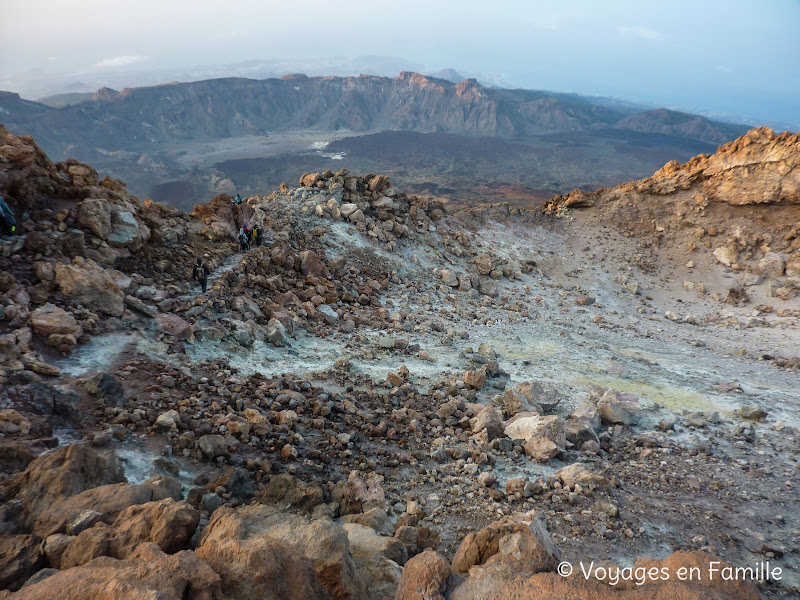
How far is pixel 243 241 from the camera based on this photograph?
13555 millimetres

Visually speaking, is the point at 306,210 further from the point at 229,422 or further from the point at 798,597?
the point at 798,597

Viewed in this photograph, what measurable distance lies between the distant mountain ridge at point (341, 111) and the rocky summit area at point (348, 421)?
152462mm

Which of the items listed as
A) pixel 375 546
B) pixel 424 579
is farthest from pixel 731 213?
pixel 424 579

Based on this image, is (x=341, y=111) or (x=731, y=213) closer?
(x=731, y=213)

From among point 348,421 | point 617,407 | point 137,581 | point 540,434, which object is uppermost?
point 137,581

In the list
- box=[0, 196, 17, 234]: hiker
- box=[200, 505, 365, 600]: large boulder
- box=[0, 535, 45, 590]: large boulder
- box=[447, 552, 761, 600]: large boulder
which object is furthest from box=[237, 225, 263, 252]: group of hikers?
box=[447, 552, 761, 600]: large boulder

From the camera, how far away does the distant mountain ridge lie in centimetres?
14762

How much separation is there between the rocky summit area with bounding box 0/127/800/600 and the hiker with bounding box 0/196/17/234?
0.32 metres

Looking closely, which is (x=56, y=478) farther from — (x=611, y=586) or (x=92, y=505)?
(x=611, y=586)

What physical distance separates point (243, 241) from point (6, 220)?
5.66 metres

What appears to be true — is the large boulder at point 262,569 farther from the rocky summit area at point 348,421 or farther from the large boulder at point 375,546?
the large boulder at point 375,546

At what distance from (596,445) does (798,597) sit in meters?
3.15

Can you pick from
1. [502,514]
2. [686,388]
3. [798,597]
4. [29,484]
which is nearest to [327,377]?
[502,514]

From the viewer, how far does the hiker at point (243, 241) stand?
13530 millimetres
